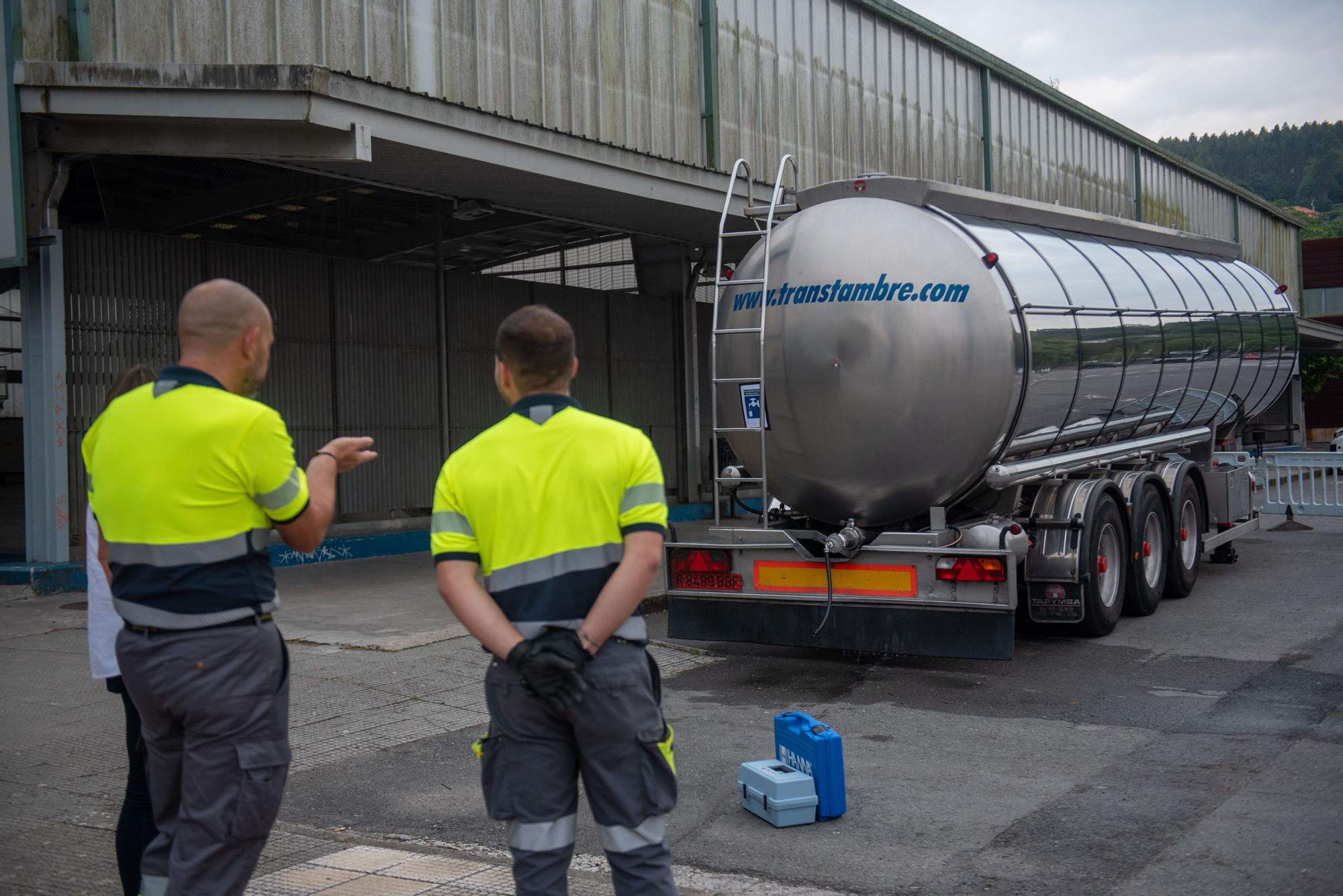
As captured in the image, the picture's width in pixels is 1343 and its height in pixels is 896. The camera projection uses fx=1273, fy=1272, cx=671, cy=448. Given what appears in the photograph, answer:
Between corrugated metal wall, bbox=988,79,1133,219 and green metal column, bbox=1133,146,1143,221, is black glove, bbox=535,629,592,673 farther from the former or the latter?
green metal column, bbox=1133,146,1143,221

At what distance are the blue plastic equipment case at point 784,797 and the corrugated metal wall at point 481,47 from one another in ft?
27.5

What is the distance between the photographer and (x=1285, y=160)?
165 metres

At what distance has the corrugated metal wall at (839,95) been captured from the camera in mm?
16438

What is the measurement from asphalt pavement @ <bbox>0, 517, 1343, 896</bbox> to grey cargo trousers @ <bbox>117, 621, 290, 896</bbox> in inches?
55.7

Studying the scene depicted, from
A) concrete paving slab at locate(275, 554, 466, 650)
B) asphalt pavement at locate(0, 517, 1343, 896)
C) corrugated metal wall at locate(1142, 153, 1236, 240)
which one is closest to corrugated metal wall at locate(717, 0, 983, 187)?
concrete paving slab at locate(275, 554, 466, 650)

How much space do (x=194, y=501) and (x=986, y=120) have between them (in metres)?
21.2

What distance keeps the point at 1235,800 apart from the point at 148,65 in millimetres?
9656

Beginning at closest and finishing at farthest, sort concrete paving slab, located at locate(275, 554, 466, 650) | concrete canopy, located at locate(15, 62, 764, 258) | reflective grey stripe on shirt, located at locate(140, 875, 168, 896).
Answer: reflective grey stripe on shirt, located at locate(140, 875, 168, 896) < concrete paving slab, located at locate(275, 554, 466, 650) < concrete canopy, located at locate(15, 62, 764, 258)

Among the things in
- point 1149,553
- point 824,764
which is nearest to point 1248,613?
point 1149,553

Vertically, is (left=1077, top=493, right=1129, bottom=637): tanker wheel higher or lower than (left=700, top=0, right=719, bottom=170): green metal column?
lower

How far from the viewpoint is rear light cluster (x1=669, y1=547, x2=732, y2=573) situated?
8844mm

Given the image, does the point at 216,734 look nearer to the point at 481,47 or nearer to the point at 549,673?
the point at 549,673

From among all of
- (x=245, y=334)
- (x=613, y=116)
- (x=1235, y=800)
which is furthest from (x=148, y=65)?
(x=1235, y=800)

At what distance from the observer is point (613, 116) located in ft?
47.3
